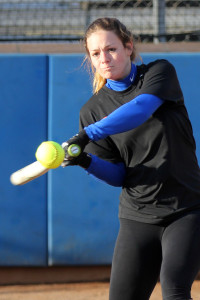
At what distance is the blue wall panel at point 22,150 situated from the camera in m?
4.35

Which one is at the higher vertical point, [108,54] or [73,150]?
[108,54]

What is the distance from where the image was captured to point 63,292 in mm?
4191

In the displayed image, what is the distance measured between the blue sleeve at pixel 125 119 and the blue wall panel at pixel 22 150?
7.96 feet

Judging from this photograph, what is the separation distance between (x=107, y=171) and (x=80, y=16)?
3.65 m

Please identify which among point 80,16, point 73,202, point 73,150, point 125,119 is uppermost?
point 80,16

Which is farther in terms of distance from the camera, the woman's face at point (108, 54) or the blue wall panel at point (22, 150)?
the blue wall panel at point (22, 150)

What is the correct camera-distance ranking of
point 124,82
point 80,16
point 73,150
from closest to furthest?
point 73,150 < point 124,82 < point 80,16

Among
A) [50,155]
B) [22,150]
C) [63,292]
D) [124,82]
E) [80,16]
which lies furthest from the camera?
[80,16]

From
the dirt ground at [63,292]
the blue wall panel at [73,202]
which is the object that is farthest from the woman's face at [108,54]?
the dirt ground at [63,292]

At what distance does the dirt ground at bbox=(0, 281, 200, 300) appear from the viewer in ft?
13.3

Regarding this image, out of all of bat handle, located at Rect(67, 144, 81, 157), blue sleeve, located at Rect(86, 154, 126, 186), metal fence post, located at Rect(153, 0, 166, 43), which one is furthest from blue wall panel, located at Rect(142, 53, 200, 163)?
bat handle, located at Rect(67, 144, 81, 157)

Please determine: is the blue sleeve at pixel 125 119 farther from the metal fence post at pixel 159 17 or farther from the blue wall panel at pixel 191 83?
the metal fence post at pixel 159 17

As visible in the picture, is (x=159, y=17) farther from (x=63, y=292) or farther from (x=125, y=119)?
(x=125, y=119)

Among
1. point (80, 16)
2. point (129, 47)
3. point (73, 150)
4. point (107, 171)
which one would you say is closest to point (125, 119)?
point (73, 150)
